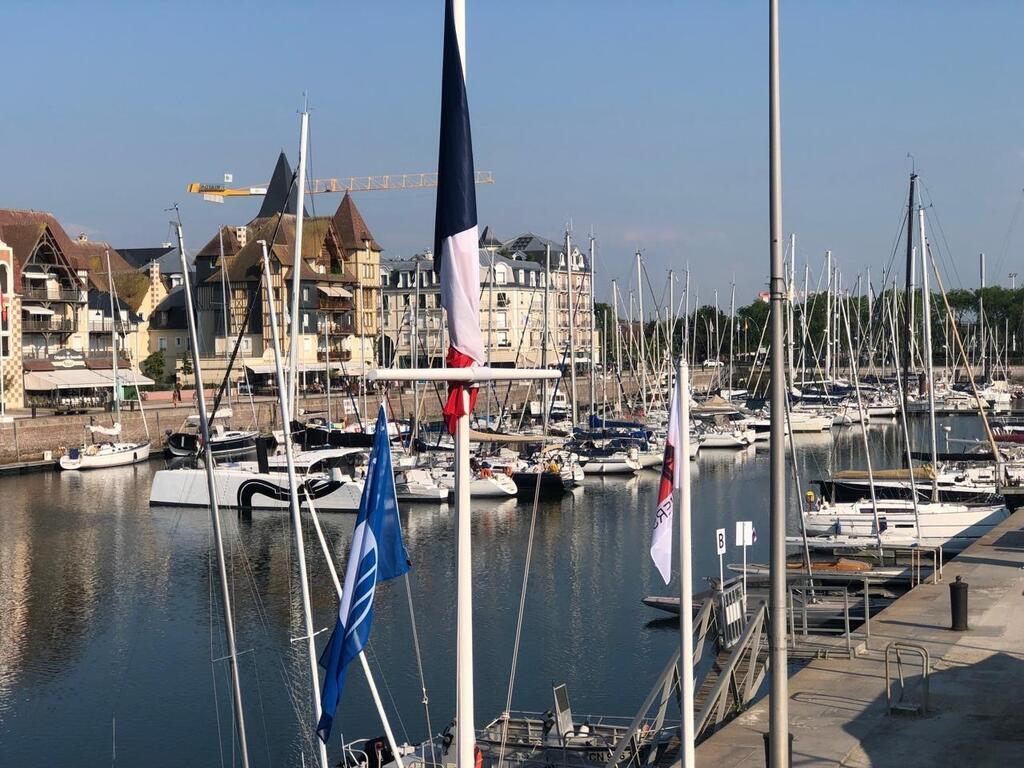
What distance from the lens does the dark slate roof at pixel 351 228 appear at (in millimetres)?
124688

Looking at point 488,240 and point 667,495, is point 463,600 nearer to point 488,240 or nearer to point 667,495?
point 667,495

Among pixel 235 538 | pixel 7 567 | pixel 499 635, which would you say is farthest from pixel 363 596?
pixel 235 538

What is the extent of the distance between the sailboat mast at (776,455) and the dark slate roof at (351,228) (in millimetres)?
110829

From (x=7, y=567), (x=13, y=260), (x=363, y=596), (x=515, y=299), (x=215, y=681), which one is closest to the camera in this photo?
(x=363, y=596)

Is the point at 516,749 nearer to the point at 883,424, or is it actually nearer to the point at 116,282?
the point at 883,424

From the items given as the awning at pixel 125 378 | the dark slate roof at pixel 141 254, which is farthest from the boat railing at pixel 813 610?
the dark slate roof at pixel 141 254

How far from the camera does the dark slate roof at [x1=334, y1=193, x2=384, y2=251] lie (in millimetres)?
124688

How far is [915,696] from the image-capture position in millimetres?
22141

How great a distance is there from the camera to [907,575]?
132ft

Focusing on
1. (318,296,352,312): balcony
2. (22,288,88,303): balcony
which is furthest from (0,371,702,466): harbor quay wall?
(318,296,352,312): balcony

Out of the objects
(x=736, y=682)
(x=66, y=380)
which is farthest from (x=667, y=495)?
(x=66, y=380)

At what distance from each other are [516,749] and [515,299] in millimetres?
110730

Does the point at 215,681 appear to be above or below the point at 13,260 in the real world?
below

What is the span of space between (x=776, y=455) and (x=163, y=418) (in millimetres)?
80225
